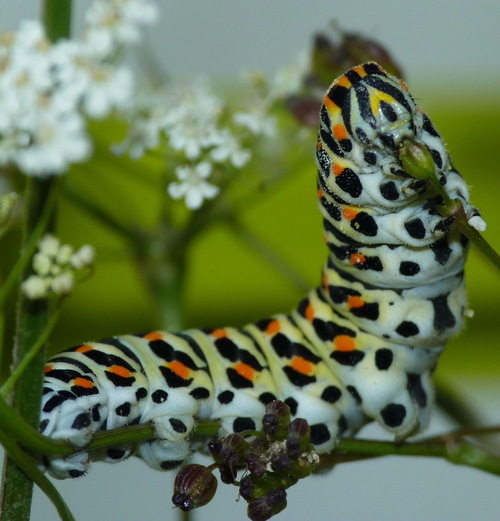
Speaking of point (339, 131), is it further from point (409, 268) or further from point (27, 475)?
point (27, 475)

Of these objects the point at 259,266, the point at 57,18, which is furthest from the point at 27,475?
the point at 259,266

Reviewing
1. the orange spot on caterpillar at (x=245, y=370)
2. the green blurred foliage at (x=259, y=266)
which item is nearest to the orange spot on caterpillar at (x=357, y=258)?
the orange spot on caterpillar at (x=245, y=370)

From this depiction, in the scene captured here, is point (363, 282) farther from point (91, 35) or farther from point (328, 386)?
point (91, 35)

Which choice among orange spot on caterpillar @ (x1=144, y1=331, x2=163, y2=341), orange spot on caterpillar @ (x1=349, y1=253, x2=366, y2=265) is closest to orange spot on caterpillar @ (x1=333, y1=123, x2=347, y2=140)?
orange spot on caterpillar @ (x1=349, y1=253, x2=366, y2=265)

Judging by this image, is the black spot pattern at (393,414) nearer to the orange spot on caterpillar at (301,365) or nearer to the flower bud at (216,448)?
the orange spot on caterpillar at (301,365)

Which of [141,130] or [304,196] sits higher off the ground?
[141,130]

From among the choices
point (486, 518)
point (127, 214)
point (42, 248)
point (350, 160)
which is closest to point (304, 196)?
point (127, 214)
